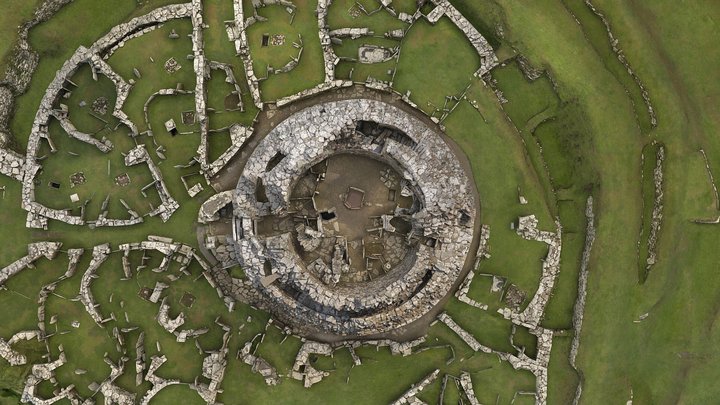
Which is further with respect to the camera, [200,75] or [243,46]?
[243,46]

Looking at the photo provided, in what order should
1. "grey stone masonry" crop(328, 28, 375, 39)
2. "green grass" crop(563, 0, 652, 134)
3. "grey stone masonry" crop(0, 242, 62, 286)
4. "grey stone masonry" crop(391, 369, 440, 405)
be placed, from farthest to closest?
"green grass" crop(563, 0, 652, 134) < "grey stone masonry" crop(328, 28, 375, 39) < "grey stone masonry" crop(391, 369, 440, 405) < "grey stone masonry" crop(0, 242, 62, 286)

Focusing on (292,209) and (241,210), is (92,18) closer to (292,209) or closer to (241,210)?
(241,210)

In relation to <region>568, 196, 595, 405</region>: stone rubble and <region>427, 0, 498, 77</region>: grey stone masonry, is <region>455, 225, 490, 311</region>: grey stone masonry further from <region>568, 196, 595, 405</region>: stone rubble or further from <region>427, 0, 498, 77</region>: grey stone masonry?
<region>427, 0, 498, 77</region>: grey stone masonry

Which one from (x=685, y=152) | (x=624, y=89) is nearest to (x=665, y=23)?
(x=624, y=89)

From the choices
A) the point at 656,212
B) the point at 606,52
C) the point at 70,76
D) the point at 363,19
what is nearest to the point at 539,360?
the point at 656,212

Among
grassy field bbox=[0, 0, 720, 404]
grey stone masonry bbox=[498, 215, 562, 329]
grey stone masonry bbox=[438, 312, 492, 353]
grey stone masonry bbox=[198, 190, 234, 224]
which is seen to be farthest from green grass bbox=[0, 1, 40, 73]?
grey stone masonry bbox=[498, 215, 562, 329]

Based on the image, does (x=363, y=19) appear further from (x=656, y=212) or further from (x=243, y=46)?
(x=656, y=212)
